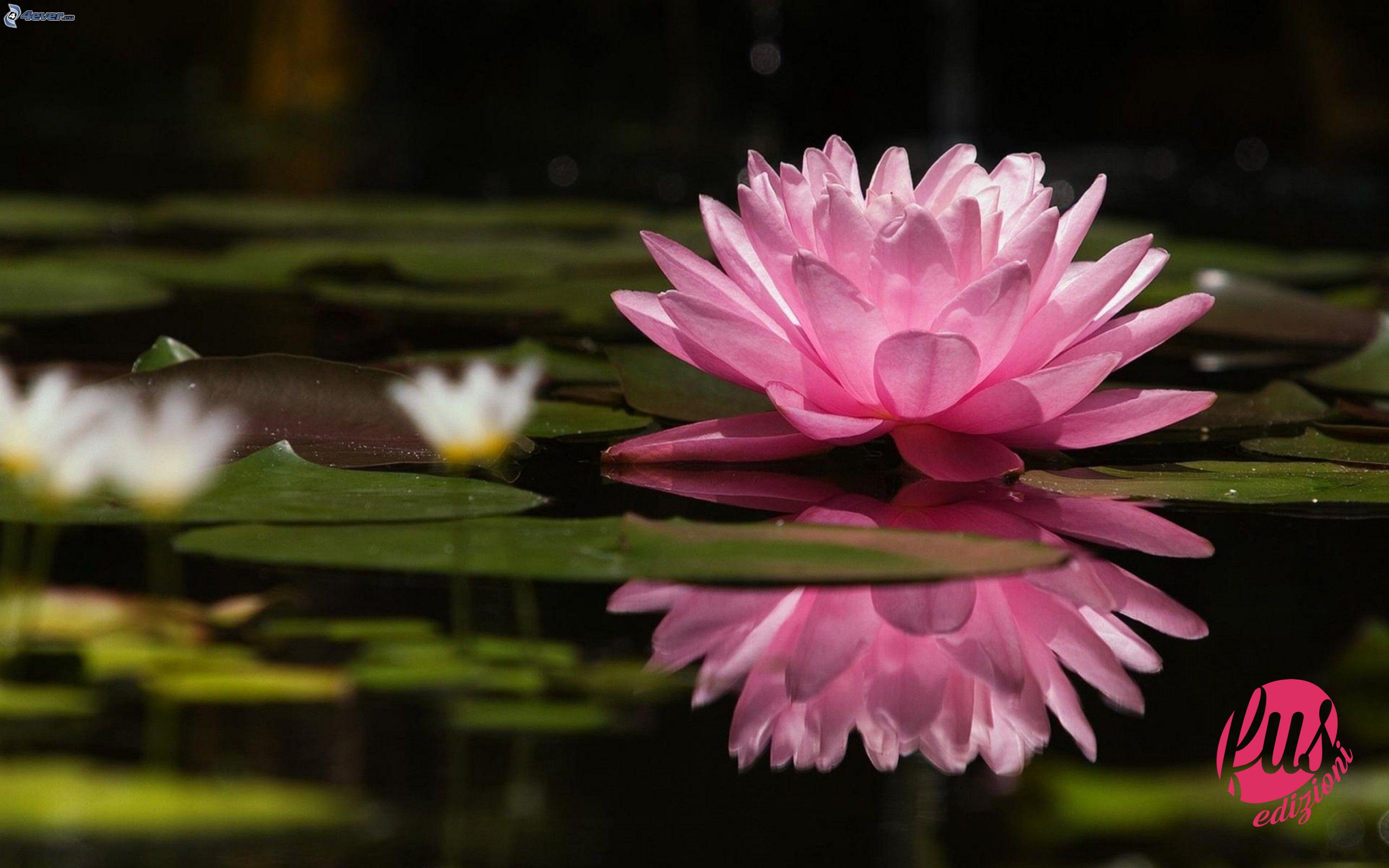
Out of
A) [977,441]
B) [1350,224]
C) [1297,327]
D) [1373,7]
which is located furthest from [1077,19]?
[977,441]

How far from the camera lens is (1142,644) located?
2.05ft

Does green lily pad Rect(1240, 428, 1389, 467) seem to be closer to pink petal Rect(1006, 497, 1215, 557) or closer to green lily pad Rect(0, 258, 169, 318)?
pink petal Rect(1006, 497, 1215, 557)

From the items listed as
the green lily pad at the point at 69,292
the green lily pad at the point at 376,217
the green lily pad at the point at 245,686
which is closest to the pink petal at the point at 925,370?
the green lily pad at the point at 245,686

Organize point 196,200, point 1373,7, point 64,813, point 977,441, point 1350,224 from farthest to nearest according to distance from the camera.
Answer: point 1373,7 < point 1350,224 < point 196,200 < point 977,441 < point 64,813

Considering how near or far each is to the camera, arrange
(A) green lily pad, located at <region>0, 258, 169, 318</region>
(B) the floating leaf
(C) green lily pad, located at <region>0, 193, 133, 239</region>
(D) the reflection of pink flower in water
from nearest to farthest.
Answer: (D) the reflection of pink flower in water < (B) the floating leaf < (A) green lily pad, located at <region>0, 258, 169, 318</region> < (C) green lily pad, located at <region>0, 193, 133, 239</region>

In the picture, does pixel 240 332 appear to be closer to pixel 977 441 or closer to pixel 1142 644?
pixel 977 441

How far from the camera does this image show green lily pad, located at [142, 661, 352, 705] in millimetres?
520

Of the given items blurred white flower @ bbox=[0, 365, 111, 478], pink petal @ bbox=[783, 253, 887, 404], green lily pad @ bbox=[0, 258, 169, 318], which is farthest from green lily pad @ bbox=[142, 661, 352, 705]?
green lily pad @ bbox=[0, 258, 169, 318]

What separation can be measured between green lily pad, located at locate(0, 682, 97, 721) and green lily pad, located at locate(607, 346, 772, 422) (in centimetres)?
57

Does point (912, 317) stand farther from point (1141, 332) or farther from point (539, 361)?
point (539, 361)

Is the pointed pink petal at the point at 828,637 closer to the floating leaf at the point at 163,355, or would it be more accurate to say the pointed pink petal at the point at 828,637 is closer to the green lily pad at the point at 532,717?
the green lily pad at the point at 532,717

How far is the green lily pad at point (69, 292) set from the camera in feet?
5.12

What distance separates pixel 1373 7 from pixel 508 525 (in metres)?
4.44

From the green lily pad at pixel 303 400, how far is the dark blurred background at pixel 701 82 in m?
3.34
